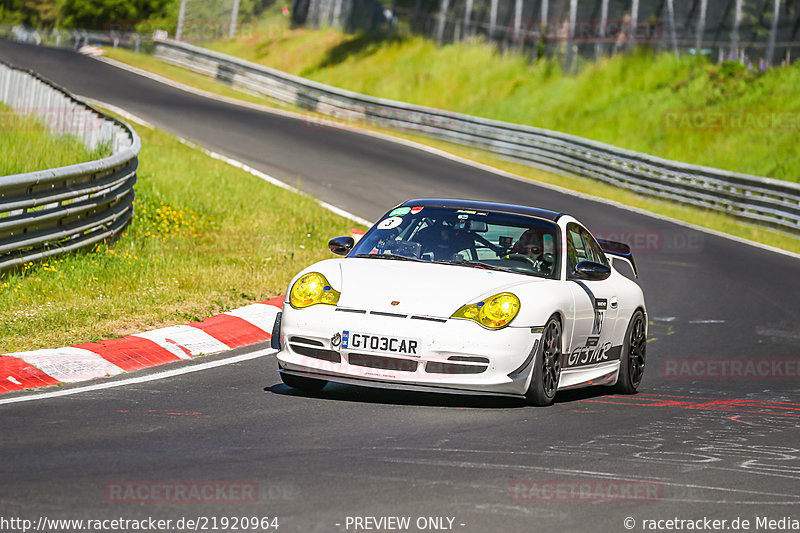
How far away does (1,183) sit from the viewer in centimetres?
1108

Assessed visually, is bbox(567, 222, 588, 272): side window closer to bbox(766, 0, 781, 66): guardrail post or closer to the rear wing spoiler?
the rear wing spoiler

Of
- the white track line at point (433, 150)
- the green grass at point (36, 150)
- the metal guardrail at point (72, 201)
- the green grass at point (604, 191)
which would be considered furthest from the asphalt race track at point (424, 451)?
the green grass at point (604, 191)

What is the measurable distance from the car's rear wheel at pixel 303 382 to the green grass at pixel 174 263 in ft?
6.57

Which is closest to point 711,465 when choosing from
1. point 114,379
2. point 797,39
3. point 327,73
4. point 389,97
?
point 114,379

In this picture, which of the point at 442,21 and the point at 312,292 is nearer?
the point at 312,292

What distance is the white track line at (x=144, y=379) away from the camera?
759cm

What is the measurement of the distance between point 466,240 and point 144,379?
8.27 ft

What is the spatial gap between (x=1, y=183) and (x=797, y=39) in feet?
98.9

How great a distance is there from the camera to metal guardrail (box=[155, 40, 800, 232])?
26.5 metres

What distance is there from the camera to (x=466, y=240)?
9070 millimetres

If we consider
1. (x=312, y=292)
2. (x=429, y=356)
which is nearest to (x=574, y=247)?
(x=429, y=356)

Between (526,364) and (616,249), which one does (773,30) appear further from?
(526,364)

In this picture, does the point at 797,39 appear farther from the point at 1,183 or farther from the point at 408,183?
the point at 1,183

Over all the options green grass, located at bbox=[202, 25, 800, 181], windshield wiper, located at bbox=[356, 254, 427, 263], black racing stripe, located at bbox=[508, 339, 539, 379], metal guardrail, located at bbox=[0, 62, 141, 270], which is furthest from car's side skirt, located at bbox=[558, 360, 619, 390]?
green grass, located at bbox=[202, 25, 800, 181]
